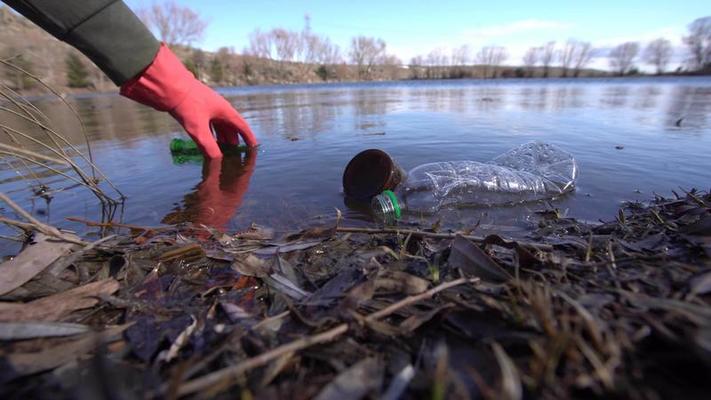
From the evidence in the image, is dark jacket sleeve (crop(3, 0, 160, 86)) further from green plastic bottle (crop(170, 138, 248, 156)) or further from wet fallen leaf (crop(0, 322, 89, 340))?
green plastic bottle (crop(170, 138, 248, 156))

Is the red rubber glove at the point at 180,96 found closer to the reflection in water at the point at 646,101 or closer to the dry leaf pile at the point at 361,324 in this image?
the dry leaf pile at the point at 361,324

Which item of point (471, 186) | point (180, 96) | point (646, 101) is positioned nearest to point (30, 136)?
point (180, 96)

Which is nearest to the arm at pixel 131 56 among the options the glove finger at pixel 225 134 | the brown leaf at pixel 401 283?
the glove finger at pixel 225 134

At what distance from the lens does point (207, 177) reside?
3.99 metres

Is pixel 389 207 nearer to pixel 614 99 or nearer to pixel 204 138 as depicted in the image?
pixel 204 138

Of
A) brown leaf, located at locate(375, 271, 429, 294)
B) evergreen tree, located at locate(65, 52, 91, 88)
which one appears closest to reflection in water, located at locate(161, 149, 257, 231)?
brown leaf, located at locate(375, 271, 429, 294)

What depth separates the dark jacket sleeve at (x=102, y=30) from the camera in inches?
77.8

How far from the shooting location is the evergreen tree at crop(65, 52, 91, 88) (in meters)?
41.7

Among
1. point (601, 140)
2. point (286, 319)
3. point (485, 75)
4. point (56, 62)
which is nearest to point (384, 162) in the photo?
point (286, 319)

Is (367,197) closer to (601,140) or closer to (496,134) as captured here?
(496,134)

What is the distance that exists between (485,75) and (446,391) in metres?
73.6

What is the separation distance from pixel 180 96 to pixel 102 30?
3.44ft

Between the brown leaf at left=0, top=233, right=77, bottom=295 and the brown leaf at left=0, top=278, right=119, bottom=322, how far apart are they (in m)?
0.17

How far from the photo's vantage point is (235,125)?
4445 millimetres
